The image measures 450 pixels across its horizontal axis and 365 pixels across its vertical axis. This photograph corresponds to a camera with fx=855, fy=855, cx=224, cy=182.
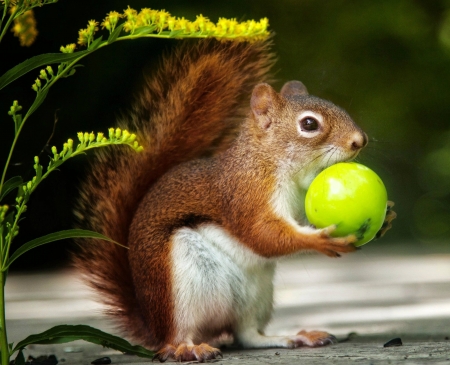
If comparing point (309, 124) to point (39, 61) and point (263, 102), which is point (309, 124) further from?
point (39, 61)

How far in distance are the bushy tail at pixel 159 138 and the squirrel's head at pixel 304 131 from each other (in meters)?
0.26

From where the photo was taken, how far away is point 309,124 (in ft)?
8.60

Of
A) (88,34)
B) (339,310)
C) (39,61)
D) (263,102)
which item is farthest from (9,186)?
(339,310)

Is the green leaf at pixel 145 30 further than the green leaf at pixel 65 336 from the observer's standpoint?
No

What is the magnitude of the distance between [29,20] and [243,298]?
1.03 m

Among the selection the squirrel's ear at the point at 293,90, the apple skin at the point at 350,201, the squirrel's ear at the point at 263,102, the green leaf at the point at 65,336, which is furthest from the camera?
the squirrel's ear at the point at 293,90

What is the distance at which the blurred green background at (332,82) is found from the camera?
502 centimetres

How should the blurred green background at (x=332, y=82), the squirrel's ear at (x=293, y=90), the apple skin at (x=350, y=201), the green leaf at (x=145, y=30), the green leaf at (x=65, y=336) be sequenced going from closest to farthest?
1. the green leaf at (x=145, y=30)
2. the green leaf at (x=65, y=336)
3. the apple skin at (x=350, y=201)
4. the squirrel's ear at (x=293, y=90)
5. the blurred green background at (x=332, y=82)

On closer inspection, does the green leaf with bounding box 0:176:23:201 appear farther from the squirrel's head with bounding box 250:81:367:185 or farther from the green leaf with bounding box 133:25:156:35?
the squirrel's head with bounding box 250:81:367:185

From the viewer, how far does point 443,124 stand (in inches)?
269

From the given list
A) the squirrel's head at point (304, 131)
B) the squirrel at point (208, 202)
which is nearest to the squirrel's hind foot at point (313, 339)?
the squirrel at point (208, 202)

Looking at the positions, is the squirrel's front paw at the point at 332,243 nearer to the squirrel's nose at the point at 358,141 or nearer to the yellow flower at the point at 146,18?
the squirrel's nose at the point at 358,141

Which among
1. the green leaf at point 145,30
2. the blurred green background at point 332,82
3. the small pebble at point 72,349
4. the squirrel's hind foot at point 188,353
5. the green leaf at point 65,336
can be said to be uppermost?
the blurred green background at point 332,82

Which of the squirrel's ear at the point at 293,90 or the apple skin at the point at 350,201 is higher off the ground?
the squirrel's ear at the point at 293,90
